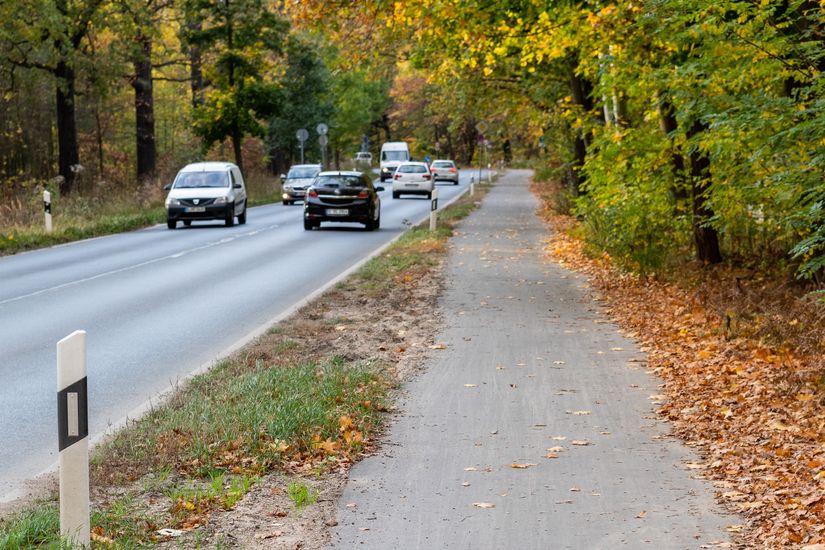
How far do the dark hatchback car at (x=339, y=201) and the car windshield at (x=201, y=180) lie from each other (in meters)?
3.06

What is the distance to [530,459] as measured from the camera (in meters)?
7.40

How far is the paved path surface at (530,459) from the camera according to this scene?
19.5 feet

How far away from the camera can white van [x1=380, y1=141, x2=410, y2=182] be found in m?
76.9

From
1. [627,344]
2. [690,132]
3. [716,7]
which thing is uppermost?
[716,7]

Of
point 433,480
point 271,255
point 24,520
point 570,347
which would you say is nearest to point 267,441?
point 433,480

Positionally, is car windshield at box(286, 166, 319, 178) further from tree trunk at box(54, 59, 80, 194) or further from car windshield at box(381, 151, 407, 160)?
car windshield at box(381, 151, 407, 160)

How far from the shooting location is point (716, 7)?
1106 cm

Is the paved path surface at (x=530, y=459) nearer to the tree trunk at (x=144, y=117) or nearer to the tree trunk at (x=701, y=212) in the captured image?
the tree trunk at (x=701, y=212)

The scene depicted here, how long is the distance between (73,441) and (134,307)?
10.3 meters

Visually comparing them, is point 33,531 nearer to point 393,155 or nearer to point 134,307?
point 134,307

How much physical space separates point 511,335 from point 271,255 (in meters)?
12.0

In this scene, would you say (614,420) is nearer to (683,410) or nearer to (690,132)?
(683,410)

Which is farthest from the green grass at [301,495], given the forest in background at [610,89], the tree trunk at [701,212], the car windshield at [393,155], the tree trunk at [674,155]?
the car windshield at [393,155]

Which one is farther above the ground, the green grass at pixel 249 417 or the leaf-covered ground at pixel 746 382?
the green grass at pixel 249 417
